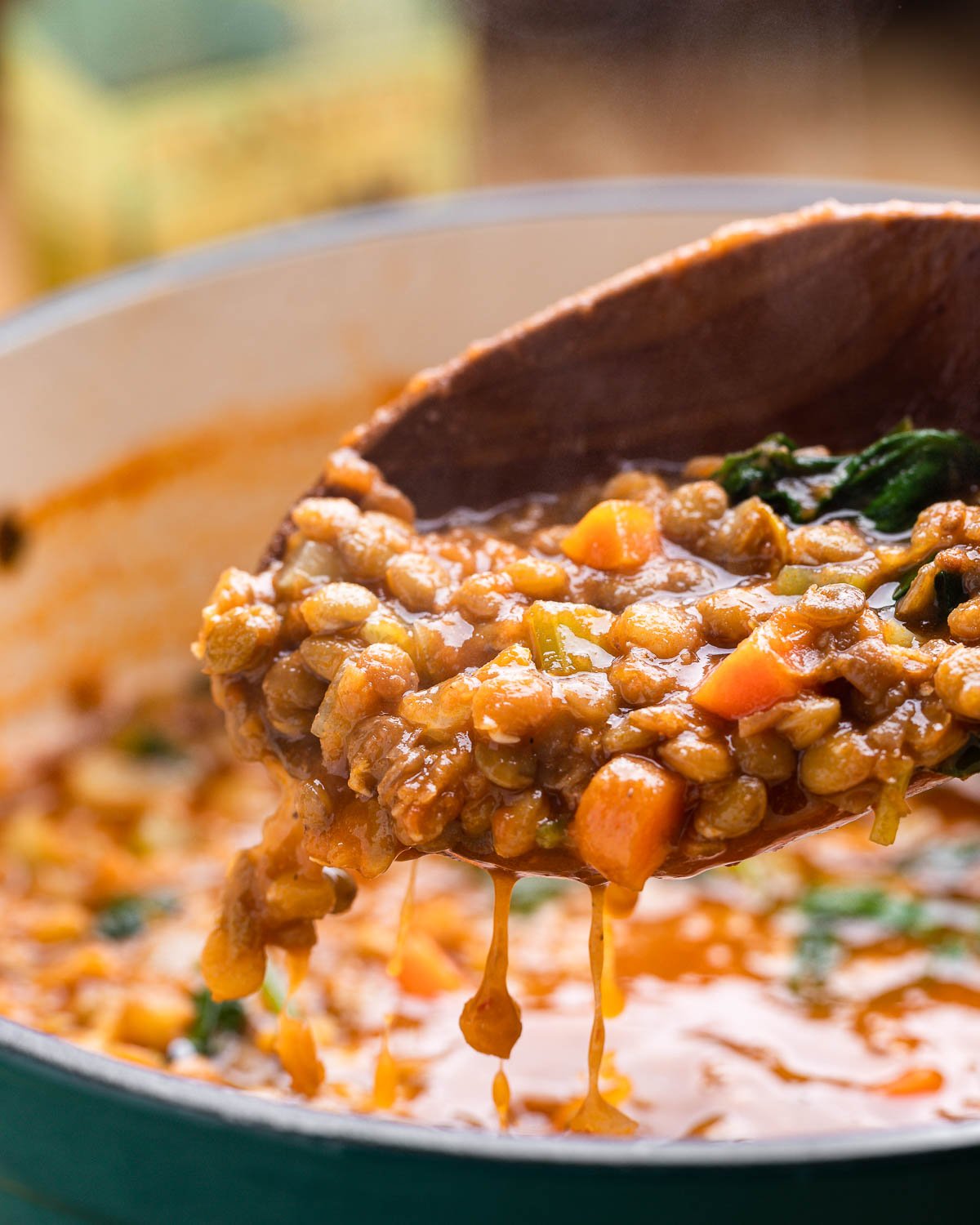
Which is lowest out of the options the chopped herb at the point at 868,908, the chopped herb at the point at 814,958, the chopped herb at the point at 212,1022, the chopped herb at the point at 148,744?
the chopped herb at the point at 212,1022

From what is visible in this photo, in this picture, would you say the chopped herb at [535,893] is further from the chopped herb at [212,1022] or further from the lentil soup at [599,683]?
the lentil soup at [599,683]

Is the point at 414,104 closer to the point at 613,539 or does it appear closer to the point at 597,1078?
the point at 613,539

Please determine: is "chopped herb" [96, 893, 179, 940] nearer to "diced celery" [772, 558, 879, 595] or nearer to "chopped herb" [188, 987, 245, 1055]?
"chopped herb" [188, 987, 245, 1055]

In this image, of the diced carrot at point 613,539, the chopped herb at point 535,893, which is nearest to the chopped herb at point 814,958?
the chopped herb at point 535,893

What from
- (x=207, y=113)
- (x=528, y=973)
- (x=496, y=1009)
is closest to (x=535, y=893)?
(x=528, y=973)

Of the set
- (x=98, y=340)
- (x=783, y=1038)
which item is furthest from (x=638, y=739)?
(x=98, y=340)

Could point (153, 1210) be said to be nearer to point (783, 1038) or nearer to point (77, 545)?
point (783, 1038)

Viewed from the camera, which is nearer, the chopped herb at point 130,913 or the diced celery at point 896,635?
the diced celery at point 896,635
